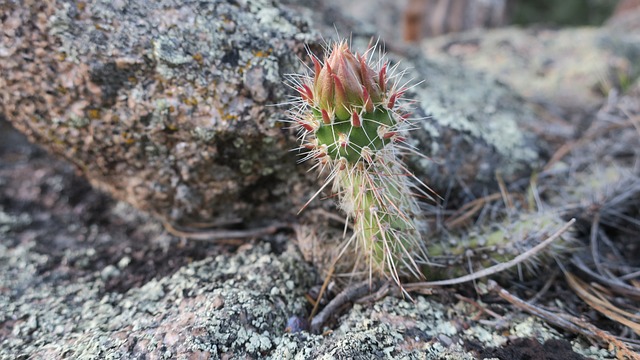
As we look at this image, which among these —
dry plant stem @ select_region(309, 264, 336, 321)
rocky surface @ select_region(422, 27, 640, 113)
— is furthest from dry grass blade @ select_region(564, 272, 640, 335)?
rocky surface @ select_region(422, 27, 640, 113)

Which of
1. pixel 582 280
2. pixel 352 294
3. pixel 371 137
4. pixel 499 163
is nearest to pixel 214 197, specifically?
pixel 352 294

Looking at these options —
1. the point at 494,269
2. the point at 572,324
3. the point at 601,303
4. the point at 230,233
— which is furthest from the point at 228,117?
the point at 601,303

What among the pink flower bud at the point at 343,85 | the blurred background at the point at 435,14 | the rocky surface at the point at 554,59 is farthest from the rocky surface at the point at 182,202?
→ the blurred background at the point at 435,14

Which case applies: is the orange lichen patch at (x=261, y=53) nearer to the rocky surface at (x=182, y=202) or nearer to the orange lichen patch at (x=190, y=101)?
the rocky surface at (x=182, y=202)

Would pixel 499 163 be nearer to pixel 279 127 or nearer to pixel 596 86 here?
pixel 279 127

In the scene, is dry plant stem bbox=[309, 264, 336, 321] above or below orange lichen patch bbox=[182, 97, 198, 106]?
below

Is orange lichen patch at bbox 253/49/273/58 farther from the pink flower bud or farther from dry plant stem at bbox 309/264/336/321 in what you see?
dry plant stem at bbox 309/264/336/321
